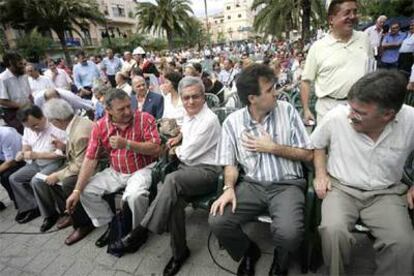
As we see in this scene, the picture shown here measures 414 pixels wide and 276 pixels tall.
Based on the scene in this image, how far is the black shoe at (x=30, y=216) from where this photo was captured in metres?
3.54

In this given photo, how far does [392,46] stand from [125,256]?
7419 millimetres

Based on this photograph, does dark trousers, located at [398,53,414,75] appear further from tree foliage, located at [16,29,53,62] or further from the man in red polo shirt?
tree foliage, located at [16,29,53,62]

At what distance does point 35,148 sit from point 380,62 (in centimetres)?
760

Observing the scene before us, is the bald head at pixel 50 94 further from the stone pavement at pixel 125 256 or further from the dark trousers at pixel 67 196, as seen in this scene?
the stone pavement at pixel 125 256

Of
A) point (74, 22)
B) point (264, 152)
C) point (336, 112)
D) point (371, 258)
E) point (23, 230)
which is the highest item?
point (74, 22)

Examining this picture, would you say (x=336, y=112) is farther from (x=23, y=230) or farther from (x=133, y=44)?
(x=133, y=44)

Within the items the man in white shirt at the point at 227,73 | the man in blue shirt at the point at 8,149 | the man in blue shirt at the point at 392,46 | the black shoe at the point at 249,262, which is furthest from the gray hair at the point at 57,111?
the man in blue shirt at the point at 392,46

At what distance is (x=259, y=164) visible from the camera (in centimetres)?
223

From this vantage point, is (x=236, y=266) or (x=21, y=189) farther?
(x=21, y=189)

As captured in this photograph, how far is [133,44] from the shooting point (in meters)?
38.4

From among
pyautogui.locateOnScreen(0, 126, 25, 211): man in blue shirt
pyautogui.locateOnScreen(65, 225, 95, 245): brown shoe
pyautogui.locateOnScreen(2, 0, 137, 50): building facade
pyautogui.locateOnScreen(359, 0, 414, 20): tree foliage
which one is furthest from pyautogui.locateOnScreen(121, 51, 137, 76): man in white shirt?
pyautogui.locateOnScreen(2, 0, 137, 50): building facade

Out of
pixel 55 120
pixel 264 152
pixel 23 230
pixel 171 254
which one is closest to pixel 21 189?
pixel 23 230

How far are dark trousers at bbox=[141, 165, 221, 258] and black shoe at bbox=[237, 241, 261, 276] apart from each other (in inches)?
20.0

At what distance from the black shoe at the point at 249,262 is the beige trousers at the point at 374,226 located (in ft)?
2.19
